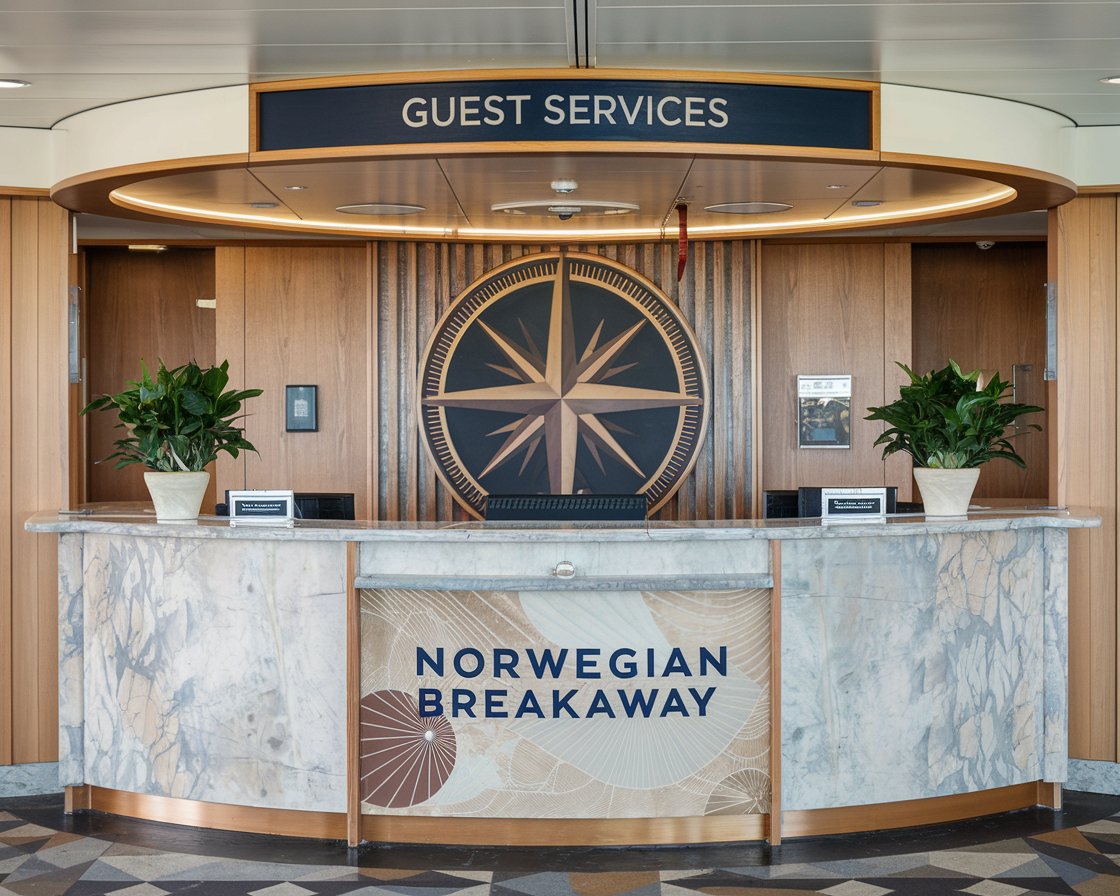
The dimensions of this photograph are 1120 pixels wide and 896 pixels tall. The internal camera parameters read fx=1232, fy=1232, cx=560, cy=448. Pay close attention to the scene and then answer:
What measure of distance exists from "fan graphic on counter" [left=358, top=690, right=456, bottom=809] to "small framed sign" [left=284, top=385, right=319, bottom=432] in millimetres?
3030

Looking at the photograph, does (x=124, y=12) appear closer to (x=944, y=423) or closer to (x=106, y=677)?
(x=106, y=677)

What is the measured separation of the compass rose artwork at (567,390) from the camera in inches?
271

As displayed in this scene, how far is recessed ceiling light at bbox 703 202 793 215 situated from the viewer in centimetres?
586

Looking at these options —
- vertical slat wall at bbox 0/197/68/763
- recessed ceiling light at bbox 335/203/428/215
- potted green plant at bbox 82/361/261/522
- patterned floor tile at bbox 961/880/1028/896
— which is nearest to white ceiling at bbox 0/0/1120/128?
vertical slat wall at bbox 0/197/68/763

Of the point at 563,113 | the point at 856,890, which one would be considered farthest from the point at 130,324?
the point at 856,890

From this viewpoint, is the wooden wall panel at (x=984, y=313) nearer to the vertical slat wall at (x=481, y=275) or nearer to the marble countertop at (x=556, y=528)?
the vertical slat wall at (x=481, y=275)

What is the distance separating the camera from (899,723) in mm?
4527

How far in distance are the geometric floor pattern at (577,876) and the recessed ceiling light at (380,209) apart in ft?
9.62

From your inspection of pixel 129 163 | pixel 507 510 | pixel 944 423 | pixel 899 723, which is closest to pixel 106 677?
pixel 507 510

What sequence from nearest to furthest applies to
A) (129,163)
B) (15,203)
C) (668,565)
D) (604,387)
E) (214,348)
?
1. (668,565)
2. (129,163)
3. (15,203)
4. (604,387)
5. (214,348)

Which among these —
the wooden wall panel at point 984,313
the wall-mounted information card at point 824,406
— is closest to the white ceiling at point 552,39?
the wall-mounted information card at point 824,406

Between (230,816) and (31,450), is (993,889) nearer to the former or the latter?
(230,816)

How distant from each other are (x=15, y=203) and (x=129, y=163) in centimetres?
89

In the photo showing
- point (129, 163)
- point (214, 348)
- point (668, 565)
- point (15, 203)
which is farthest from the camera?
point (214, 348)
